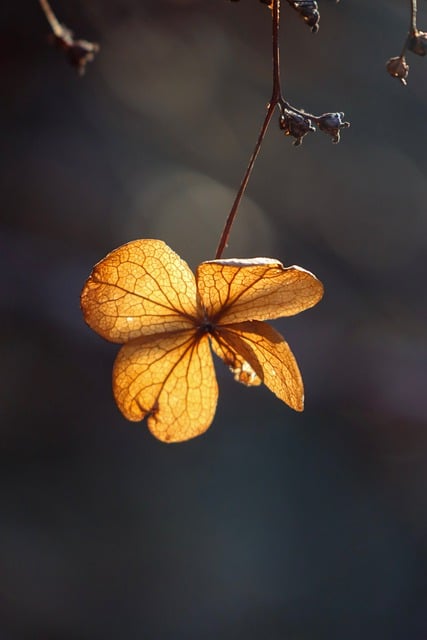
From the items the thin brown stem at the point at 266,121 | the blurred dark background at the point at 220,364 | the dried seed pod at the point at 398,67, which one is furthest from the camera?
the blurred dark background at the point at 220,364

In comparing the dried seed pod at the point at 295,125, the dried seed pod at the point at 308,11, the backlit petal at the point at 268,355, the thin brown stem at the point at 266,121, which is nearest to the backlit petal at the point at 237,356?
the backlit petal at the point at 268,355

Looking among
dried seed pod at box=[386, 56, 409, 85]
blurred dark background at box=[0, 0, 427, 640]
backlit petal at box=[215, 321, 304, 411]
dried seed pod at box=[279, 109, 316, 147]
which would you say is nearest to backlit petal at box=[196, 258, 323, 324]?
backlit petal at box=[215, 321, 304, 411]

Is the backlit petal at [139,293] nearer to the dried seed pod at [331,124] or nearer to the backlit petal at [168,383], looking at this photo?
the backlit petal at [168,383]

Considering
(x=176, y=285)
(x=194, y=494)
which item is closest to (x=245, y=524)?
(x=194, y=494)

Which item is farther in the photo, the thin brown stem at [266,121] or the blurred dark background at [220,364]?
the blurred dark background at [220,364]

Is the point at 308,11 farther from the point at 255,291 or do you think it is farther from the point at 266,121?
the point at 255,291
